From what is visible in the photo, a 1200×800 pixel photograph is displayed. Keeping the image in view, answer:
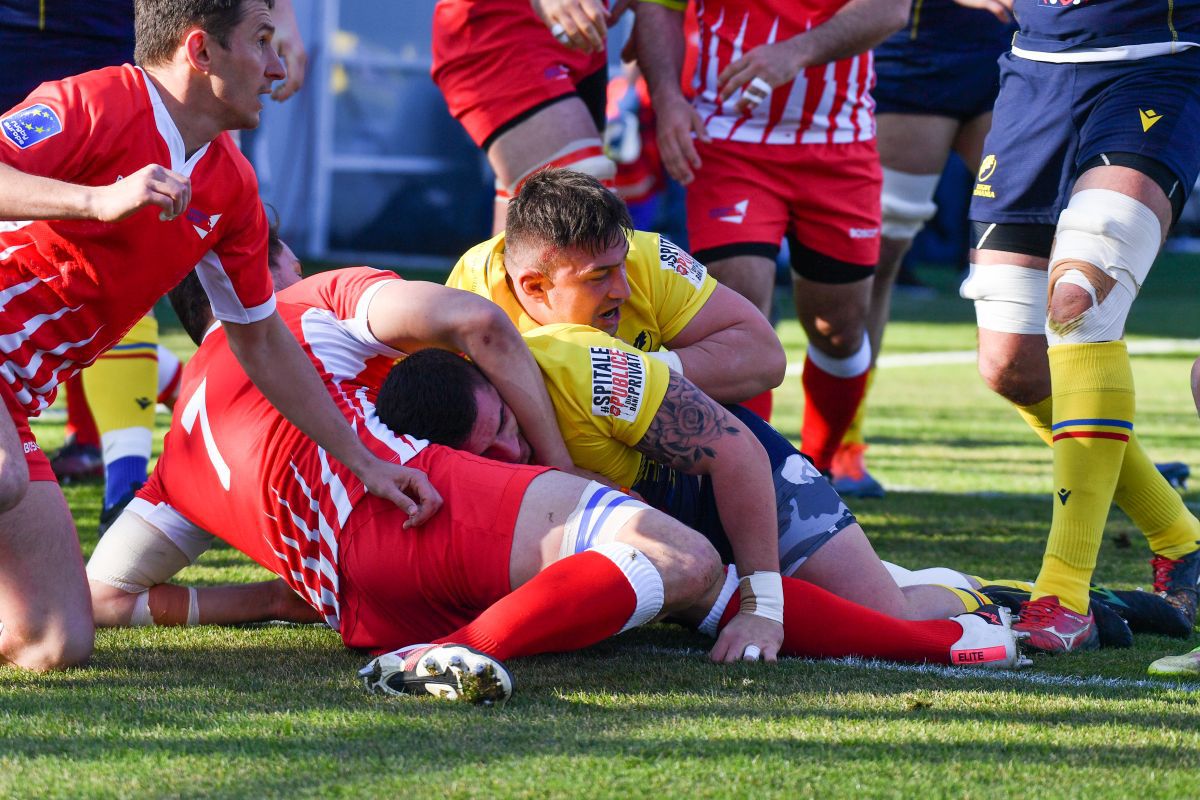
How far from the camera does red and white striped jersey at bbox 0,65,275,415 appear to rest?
2742 mm

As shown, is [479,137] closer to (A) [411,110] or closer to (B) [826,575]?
(B) [826,575]

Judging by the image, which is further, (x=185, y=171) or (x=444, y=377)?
(x=444, y=377)

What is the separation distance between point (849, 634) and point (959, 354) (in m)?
8.41

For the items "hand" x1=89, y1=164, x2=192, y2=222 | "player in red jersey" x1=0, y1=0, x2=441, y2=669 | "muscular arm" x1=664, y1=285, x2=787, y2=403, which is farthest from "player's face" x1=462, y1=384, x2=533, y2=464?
"hand" x1=89, y1=164, x2=192, y2=222

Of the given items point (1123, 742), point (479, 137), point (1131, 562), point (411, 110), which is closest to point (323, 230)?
point (411, 110)

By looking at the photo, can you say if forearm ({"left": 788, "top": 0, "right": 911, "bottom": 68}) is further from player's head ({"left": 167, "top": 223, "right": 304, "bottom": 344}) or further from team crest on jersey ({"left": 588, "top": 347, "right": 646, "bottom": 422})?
team crest on jersey ({"left": 588, "top": 347, "right": 646, "bottom": 422})

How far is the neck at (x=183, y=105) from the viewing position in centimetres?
285

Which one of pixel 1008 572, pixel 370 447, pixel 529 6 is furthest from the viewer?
pixel 529 6

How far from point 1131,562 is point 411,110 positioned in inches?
593

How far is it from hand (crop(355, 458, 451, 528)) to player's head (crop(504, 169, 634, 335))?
69 centimetres

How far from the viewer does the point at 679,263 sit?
3818mm

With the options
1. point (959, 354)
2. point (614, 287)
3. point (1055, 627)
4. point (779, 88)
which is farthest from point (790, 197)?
point (959, 354)

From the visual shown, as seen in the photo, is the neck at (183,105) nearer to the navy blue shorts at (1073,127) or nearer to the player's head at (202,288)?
the player's head at (202,288)

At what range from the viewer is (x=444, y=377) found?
3.10 meters
